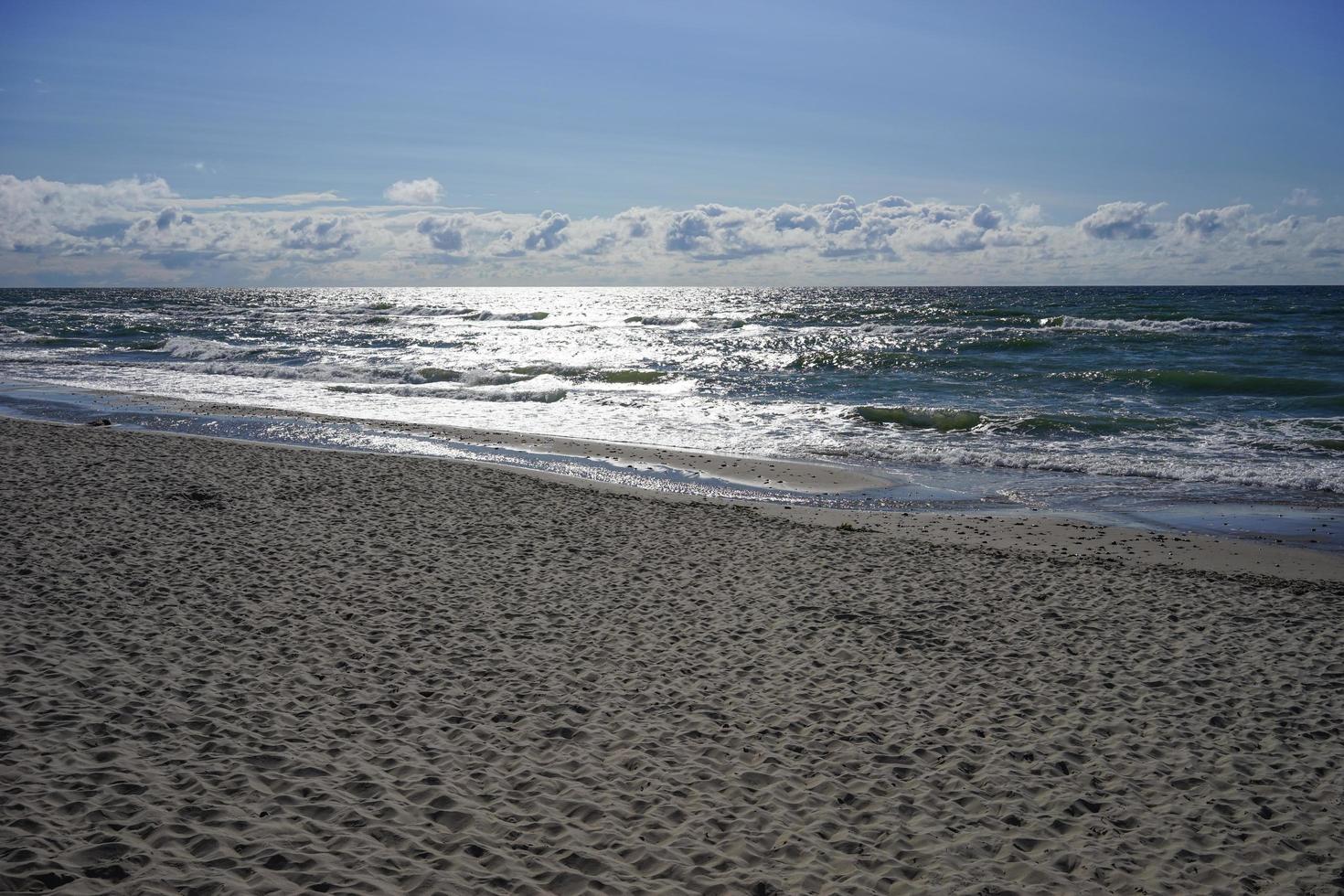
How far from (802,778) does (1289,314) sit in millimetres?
71803

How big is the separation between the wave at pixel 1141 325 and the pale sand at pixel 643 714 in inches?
1805

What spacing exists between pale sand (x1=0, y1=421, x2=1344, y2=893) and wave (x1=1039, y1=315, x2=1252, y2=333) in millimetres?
45840

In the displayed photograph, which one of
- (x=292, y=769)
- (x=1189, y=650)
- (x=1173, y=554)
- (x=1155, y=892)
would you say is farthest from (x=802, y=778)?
(x=1173, y=554)

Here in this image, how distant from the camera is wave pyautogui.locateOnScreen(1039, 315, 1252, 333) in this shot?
50.2 metres

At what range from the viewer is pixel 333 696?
662 cm

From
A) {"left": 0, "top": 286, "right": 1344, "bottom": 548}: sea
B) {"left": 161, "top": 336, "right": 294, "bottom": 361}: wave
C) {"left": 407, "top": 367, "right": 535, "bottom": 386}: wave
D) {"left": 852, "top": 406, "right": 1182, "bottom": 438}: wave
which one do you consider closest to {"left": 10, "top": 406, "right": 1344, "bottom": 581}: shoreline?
{"left": 0, "top": 286, "right": 1344, "bottom": 548}: sea

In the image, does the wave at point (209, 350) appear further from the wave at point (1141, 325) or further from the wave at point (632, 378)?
the wave at point (1141, 325)

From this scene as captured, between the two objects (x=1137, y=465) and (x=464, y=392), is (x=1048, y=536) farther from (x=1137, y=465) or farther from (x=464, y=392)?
(x=464, y=392)

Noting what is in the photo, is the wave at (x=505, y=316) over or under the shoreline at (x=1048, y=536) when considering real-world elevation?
over

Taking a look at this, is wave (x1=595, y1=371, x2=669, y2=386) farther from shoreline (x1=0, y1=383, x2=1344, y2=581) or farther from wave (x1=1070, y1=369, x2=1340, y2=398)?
wave (x1=1070, y1=369, x2=1340, y2=398)

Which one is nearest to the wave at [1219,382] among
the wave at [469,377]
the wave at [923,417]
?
the wave at [923,417]

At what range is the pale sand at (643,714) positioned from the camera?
4852mm

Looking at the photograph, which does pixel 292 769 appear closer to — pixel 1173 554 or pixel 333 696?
pixel 333 696

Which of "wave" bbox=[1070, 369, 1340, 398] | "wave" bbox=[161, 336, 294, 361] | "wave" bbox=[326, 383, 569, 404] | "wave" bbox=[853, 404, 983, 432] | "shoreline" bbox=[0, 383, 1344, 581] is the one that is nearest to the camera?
"shoreline" bbox=[0, 383, 1344, 581]
